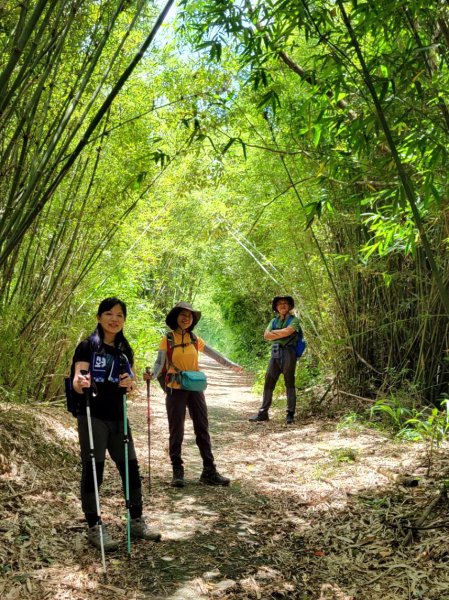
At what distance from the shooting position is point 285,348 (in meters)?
5.92

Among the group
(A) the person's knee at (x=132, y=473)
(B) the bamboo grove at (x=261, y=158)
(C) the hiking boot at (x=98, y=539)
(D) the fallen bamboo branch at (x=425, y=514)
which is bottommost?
(C) the hiking boot at (x=98, y=539)

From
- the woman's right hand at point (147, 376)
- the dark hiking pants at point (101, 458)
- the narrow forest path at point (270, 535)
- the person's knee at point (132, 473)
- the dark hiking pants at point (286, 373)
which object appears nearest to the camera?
the narrow forest path at point (270, 535)

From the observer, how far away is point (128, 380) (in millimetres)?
2816

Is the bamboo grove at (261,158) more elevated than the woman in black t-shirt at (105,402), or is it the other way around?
the bamboo grove at (261,158)

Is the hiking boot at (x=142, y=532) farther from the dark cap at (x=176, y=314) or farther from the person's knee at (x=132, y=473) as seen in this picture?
the dark cap at (x=176, y=314)

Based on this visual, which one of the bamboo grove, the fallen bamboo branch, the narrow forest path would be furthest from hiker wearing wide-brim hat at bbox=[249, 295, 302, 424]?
the fallen bamboo branch

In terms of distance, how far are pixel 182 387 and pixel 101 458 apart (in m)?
1.05

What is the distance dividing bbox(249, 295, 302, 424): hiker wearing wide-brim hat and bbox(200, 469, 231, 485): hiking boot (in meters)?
2.10

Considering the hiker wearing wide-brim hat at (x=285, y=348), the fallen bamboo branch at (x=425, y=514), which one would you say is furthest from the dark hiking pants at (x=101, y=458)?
the hiker wearing wide-brim hat at (x=285, y=348)

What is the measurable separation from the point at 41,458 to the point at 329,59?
2.81 metres

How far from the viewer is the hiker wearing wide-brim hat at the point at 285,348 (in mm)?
5793

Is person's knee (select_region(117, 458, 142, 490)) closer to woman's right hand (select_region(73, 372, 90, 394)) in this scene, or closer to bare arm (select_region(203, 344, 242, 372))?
woman's right hand (select_region(73, 372, 90, 394))

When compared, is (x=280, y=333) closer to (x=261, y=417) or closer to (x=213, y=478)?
(x=261, y=417)

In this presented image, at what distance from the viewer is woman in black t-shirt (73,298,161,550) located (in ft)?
8.80
